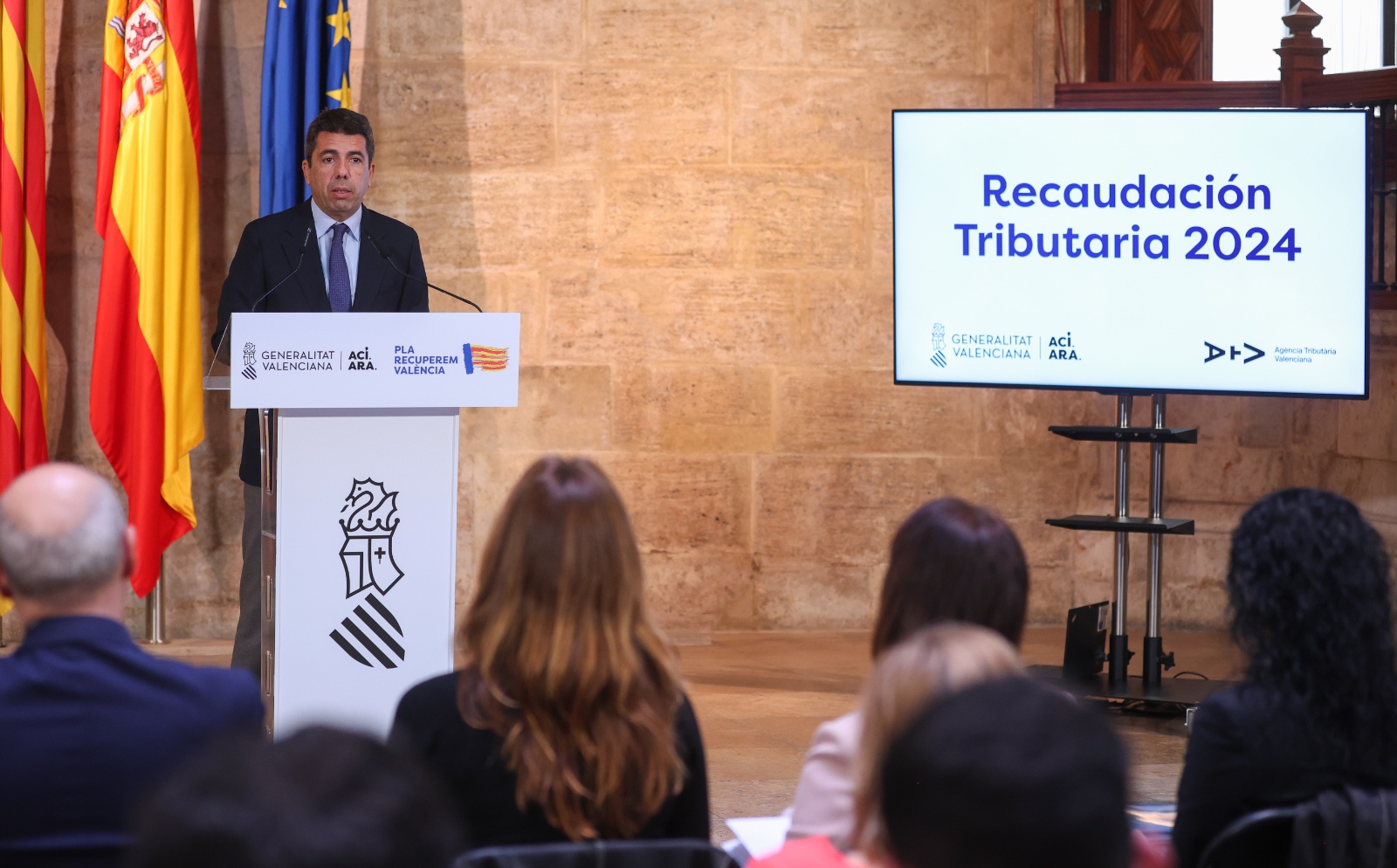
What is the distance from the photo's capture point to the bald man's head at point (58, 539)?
184 centimetres

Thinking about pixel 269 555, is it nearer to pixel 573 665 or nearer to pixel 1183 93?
pixel 573 665

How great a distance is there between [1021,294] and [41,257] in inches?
131

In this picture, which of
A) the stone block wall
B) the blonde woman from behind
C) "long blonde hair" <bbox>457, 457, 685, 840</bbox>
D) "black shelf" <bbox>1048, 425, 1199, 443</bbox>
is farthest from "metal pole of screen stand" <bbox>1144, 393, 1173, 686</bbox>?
the blonde woman from behind

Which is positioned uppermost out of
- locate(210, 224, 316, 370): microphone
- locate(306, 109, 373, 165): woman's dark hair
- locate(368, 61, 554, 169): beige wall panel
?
locate(368, 61, 554, 169): beige wall panel

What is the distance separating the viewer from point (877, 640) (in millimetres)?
2121

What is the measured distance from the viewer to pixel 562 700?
1872 mm

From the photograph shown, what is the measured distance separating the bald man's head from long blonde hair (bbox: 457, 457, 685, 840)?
1.47ft

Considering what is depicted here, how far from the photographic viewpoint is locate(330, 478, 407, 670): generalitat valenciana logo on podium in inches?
145

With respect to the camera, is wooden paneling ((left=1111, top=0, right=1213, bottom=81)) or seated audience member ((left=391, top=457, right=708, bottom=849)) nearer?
seated audience member ((left=391, top=457, right=708, bottom=849))

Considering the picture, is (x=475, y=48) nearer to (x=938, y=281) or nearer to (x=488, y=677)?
(x=938, y=281)

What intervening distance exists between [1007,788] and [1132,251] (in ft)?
13.4

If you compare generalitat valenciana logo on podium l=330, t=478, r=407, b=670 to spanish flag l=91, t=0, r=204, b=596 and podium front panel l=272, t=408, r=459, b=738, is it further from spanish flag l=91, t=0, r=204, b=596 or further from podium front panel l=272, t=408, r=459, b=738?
spanish flag l=91, t=0, r=204, b=596

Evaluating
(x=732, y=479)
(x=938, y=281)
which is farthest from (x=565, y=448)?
(x=938, y=281)

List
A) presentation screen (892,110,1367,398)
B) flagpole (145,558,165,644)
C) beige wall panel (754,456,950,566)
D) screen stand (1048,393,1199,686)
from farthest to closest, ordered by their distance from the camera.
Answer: beige wall panel (754,456,950,566) < flagpole (145,558,165,644) < screen stand (1048,393,1199,686) < presentation screen (892,110,1367,398)
